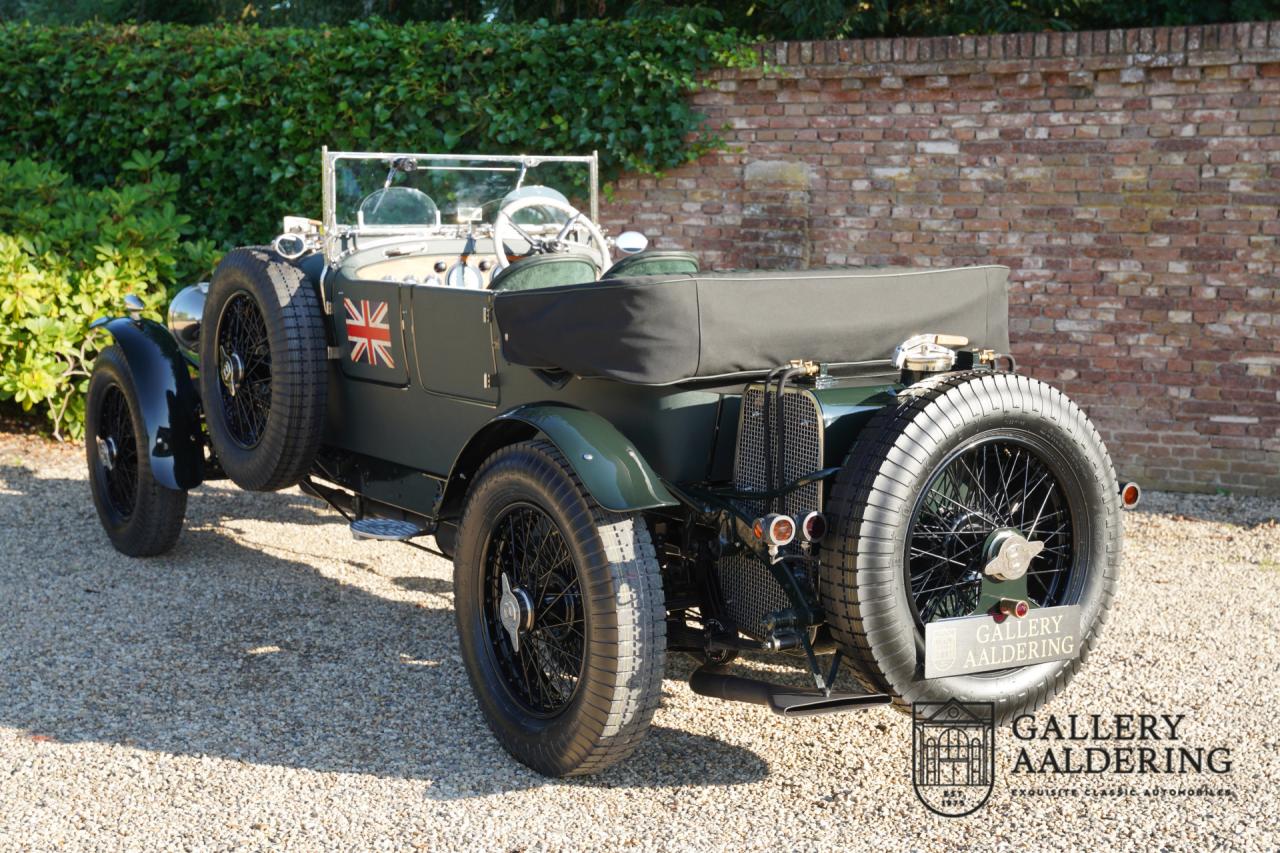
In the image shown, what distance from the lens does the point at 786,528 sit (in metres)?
3.12

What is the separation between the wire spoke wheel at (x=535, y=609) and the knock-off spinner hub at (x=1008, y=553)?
106 cm

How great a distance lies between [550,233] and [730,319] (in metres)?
2.27

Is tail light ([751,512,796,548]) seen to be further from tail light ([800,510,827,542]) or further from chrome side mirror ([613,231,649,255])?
chrome side mirror ([613,231,649,255])

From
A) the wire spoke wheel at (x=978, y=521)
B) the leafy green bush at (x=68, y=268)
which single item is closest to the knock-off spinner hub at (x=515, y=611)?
the wire spoke wheel at (x=978, y=521)

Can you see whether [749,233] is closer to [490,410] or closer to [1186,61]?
[1186,61]

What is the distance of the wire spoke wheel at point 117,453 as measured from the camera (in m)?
5.84

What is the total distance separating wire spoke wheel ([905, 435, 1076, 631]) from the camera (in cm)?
334

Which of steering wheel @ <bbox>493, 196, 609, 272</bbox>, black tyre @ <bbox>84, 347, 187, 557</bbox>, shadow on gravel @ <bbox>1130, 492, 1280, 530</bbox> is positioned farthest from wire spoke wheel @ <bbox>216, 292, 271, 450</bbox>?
shadow on gravel @ <bbox>1130, 492, 1280, 530</bbox>

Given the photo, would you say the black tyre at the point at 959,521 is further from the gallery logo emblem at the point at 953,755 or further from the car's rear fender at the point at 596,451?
the car's rear fender at the point at 596,451

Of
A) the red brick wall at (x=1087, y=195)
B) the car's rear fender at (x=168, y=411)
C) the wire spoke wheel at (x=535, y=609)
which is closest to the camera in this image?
the wire spoke wheel at (x=535, y=609)

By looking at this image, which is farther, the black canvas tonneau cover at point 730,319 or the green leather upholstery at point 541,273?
the green leather upholstery at point 541,273

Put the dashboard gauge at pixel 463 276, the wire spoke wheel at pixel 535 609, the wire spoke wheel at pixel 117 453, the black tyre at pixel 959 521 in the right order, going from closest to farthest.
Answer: the black tyre at pixel 959 521 → the wire spoke wheel at pixel 535 609 → the dashboard gauge at pixel 463 276 → the wire spoke wheel at pixel 117 453

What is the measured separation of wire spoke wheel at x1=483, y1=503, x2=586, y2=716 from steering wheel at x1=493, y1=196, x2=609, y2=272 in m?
1.45

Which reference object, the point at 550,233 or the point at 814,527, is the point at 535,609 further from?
the point at 550,233
